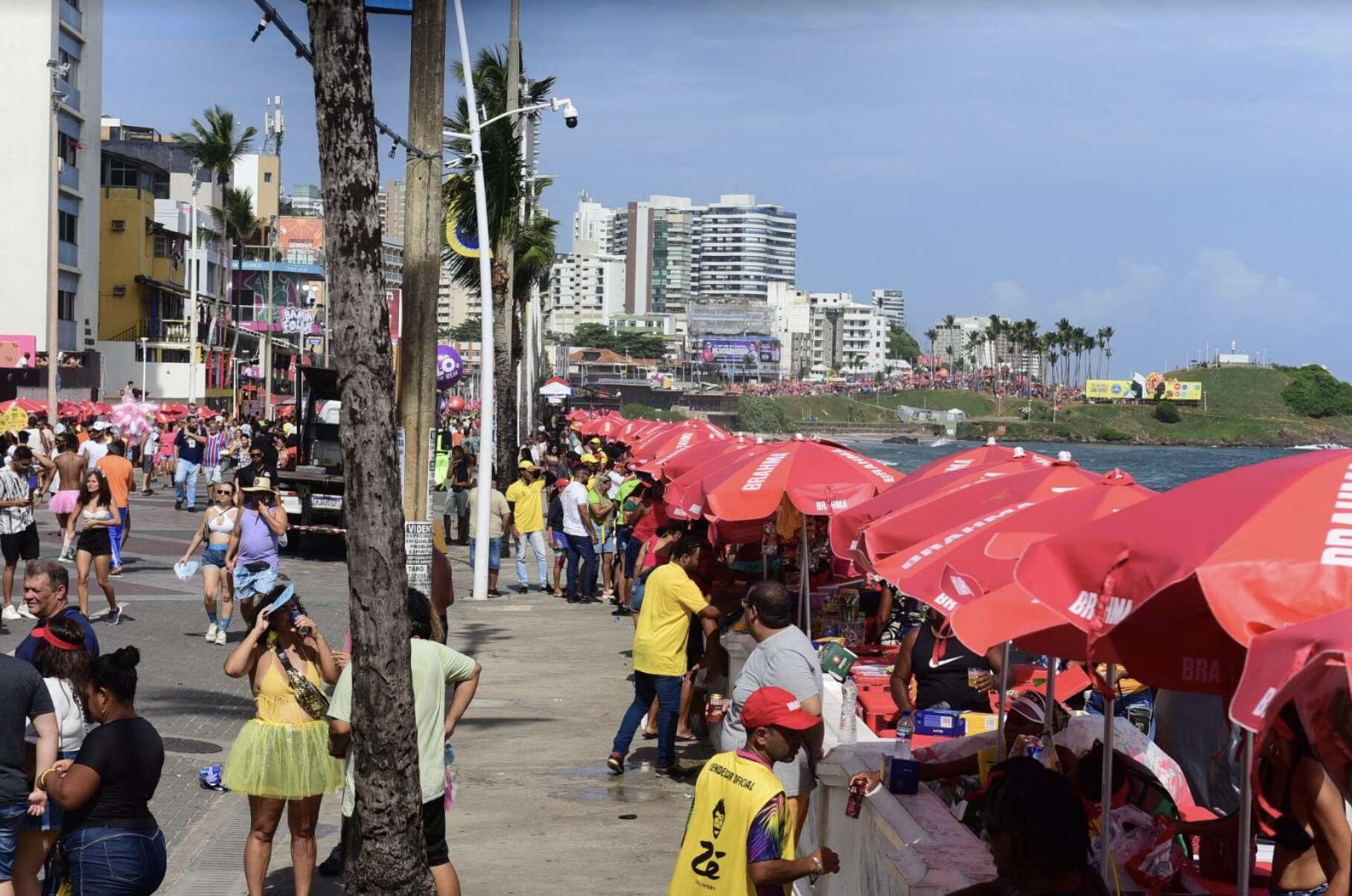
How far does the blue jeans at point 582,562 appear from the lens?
2003cm

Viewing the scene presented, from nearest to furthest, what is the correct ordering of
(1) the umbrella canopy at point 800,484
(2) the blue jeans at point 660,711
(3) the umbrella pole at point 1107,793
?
(3) the umbrella pole at point 1107,793 → (2) the blue jeans at point 660,711 → (1) the umbrella canopy at point 800,484

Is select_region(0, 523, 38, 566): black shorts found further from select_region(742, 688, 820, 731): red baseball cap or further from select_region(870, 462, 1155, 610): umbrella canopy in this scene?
select_region(742, 688, 820, 731): red baseball cap

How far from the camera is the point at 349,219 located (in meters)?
6.76

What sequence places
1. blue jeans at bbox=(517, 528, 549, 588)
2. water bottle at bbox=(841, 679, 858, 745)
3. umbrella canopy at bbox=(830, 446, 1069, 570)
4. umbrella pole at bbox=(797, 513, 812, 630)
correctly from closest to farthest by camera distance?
1. water bottle at bbox=(841, 679, 858, 745)
2. umbrella canopy at bbox=(830, 446, 1069, 570)
3. umbrella pole at bbox=(797, 513, 812, 630)
4. blue jeans at bbox=(517, 528, 549, 588)

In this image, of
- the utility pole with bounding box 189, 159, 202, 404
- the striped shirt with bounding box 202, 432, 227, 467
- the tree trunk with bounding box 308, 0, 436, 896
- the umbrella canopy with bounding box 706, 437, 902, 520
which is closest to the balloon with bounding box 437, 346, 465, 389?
the umbrella canopy with bounding box 706, 437, 902, 520

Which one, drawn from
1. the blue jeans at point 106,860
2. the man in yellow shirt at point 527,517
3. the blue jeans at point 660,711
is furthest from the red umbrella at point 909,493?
the man in yellow shirt at point 527,517

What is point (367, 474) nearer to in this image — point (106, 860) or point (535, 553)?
point (106, 860)

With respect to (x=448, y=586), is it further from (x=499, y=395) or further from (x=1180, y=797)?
(x=499, y=395)

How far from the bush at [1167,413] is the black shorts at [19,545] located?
189 meters

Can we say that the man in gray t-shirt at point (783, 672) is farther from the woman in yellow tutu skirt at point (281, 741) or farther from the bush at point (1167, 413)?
the bush at point (1167, 413)

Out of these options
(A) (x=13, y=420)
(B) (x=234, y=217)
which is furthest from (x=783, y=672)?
(B) (x=234, y=217)

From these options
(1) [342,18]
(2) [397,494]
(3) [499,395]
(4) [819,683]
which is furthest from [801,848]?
(3) [499,395]

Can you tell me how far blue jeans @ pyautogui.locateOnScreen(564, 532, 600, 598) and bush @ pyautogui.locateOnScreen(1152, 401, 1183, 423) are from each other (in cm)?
18239

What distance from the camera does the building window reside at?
2488 inches
